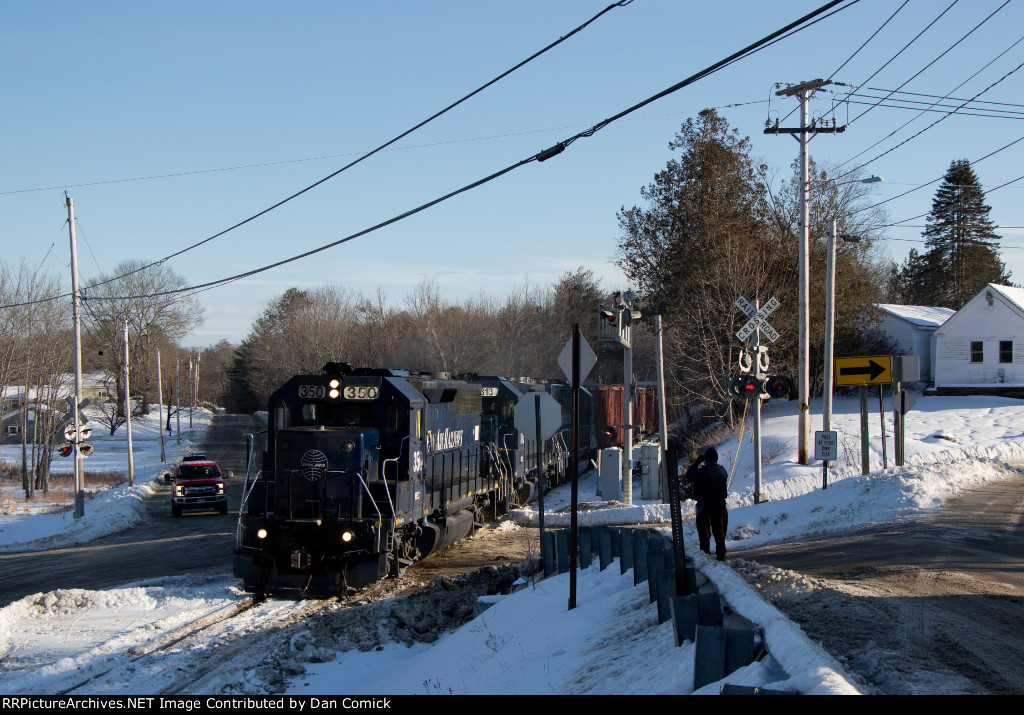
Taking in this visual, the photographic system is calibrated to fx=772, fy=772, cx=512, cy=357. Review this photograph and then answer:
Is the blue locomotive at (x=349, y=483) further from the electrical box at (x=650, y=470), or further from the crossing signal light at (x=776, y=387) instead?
the electrical box at (x=650, y=470)

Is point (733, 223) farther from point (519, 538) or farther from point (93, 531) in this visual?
point (93, 531)

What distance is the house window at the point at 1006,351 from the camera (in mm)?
40719

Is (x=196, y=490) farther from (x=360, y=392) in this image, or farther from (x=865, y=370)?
(x=865, y=370)

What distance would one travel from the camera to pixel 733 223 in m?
38.5

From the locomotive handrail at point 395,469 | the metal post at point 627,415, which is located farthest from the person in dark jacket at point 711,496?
the metal post at point 627,415

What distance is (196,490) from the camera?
26172 millimetres

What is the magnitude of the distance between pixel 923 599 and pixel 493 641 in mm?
4559

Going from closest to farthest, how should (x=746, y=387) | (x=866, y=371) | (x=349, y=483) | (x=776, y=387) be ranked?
(x=349, y=483) < (x=746, y=387) < (x=776, y=387) < (x=866, y=371)

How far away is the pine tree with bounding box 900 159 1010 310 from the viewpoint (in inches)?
2862

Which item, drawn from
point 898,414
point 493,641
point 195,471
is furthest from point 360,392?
point 195,471
